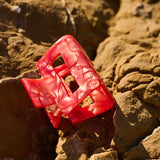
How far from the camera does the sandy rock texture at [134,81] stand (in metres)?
1.78

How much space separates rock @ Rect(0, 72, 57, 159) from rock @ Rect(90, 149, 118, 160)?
0.49 m

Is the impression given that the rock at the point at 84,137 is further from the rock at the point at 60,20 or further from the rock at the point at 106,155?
the rock at the point at 60,20

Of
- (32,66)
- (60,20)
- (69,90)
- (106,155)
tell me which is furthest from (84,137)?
(60,20)

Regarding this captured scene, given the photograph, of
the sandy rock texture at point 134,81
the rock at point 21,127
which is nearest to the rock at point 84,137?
the sandy rock texture at point 134,81

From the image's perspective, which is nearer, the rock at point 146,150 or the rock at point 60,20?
the rock at point 146,150

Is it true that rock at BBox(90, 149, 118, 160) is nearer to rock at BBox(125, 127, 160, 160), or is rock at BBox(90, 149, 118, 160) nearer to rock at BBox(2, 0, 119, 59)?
rock at BBox(125, 127, 160, 160)

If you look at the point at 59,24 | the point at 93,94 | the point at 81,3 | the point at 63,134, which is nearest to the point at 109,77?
the point at 93,94

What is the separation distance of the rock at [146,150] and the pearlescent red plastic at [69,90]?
342 millimetres

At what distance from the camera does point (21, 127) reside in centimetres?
212

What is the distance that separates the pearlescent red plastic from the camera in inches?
68.2

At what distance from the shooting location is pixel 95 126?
1914 mm

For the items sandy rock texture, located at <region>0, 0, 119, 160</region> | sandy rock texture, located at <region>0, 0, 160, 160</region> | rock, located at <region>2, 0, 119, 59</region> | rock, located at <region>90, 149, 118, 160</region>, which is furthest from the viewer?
rock, located at <region>2, 0, 119, 59</region>

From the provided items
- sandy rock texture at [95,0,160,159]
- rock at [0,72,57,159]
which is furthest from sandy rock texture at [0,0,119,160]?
sandy rock texture at [95,0,160,159]

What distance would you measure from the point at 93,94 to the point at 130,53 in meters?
0.55
